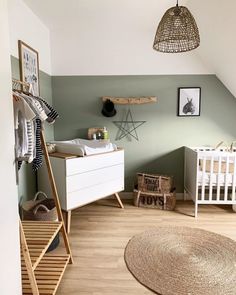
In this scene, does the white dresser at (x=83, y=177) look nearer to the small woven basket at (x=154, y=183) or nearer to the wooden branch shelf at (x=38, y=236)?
the small woven basket at (x=154, y=183)

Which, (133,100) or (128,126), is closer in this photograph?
(133,100)

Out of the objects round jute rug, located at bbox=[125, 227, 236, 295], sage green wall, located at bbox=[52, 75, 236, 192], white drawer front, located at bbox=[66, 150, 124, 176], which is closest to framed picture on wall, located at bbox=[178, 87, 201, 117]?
sage green wall, located at bbox=[52, 75, 236, 192]

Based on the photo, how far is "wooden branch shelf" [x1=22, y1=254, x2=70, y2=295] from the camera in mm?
1554

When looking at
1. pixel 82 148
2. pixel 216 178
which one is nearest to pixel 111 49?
pixel 82 148

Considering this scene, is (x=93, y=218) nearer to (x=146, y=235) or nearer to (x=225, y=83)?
(x=146, y=235)

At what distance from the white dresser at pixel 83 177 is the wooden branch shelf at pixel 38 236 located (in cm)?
63

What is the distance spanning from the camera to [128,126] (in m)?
3.47

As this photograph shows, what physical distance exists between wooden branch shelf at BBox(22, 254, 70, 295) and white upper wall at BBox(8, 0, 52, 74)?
174 centimetres

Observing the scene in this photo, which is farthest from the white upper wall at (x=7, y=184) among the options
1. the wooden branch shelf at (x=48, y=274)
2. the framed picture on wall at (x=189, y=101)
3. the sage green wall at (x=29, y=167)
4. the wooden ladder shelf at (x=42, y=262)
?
the framed picture on wall at (x=189, y=101)

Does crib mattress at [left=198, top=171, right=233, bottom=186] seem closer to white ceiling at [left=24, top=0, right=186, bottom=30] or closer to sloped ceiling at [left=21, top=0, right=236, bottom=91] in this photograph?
sloped ceiling at [left=21, top=0, right=236, bottom=91]

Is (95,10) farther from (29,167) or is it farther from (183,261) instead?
(183,261)

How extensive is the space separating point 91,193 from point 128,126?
3.85 feet

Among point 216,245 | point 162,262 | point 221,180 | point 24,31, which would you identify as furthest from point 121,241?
point 24,31

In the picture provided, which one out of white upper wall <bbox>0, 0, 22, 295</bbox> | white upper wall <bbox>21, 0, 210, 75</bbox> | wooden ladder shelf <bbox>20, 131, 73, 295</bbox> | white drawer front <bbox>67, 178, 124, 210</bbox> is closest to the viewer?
white upper wall <bbox>0, 0, 22, 295</bbox>
